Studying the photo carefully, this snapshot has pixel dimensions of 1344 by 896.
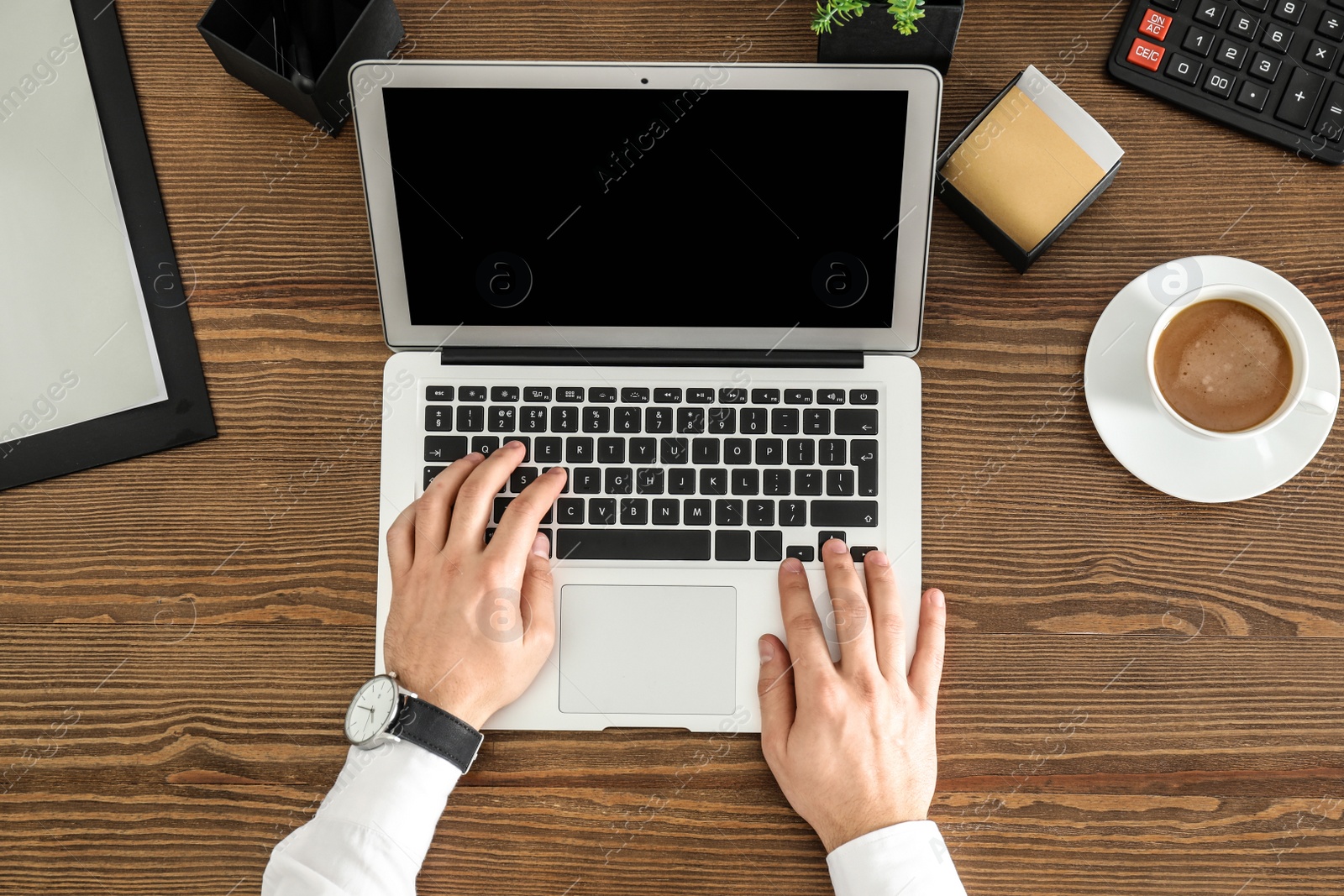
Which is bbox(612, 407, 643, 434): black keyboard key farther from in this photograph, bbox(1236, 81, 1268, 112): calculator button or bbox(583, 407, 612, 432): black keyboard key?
bbox(1236, 81, 1268, 112): calculator button

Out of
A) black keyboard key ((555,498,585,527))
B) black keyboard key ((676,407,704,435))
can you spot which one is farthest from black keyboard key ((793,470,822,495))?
black keyboard key ((555,498,585,527))

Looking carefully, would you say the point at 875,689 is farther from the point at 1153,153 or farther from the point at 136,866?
the point at 136,866

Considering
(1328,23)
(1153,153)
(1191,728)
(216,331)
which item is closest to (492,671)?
(216,331)

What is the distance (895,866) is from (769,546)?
30cm

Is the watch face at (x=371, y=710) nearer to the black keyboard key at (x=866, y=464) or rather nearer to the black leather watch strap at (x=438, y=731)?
the black leather watch strap at (x=438, y=731)

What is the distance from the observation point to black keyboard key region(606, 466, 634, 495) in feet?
2.82

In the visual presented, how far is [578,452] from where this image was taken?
866mm

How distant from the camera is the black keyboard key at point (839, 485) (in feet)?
2.80

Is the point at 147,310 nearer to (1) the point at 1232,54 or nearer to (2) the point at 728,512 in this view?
(2) the point at 728,512

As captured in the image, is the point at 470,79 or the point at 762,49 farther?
the point at 762,49

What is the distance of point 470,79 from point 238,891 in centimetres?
80

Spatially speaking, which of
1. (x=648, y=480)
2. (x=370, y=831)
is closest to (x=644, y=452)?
(x=648, y=480)

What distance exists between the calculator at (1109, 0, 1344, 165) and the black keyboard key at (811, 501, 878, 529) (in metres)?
0.50

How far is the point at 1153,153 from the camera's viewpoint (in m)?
0.91
